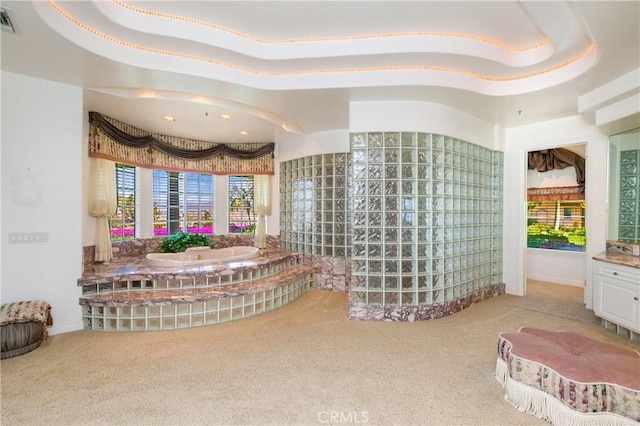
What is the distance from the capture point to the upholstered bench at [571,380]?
1.88 meters

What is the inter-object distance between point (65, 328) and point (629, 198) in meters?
6.94

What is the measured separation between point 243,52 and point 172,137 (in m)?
3.41

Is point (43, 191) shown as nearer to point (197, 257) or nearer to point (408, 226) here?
point (197, 257)

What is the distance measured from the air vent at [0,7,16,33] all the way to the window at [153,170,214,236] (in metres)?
3.52

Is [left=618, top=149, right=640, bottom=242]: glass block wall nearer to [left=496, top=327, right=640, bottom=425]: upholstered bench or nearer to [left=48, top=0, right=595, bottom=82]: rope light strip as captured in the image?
[left=48, top=0, right=595, bottom=82]: rope light strip

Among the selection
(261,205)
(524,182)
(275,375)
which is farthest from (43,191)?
(524,182)

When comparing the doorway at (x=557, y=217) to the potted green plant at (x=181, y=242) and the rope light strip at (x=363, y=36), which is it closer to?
the rope light strip at (x=363, y=36)

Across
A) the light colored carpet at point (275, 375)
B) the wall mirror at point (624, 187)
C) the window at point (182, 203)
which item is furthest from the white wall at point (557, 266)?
the window at point (182, 203)

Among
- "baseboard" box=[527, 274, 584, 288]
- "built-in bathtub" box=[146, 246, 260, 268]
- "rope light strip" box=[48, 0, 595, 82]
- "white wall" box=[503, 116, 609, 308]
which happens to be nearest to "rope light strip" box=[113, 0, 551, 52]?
"rope light strip" box=[48, 0, 595, 82]

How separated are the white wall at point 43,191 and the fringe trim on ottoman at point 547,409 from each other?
432cm

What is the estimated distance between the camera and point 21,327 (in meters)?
2.88

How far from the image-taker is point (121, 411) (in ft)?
6.97

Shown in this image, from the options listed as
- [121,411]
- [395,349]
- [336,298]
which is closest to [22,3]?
[121,411]

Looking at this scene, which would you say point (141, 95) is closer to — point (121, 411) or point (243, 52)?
point (243, 52)
